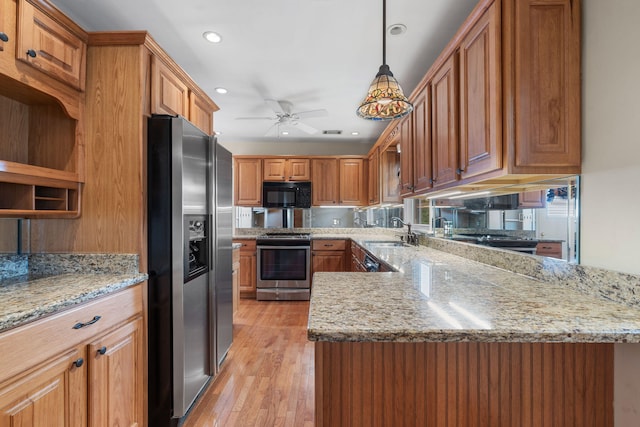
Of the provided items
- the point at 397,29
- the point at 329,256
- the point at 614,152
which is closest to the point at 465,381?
the point at 614,152

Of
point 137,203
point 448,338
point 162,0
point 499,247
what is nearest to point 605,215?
point 499,247

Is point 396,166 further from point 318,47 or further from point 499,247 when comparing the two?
point 499,247

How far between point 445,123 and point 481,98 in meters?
0.40

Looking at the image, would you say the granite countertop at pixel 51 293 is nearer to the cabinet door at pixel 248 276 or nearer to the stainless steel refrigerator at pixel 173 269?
the stainless steel refrigerator at pixel 173 269

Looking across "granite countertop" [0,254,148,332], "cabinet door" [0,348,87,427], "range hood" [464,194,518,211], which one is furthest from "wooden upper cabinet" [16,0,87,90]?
"range hood" [464,194,518,211]

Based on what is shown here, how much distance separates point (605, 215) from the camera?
1.15 metres

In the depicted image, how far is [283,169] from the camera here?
4.87m

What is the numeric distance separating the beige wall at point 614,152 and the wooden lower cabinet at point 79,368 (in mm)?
1976

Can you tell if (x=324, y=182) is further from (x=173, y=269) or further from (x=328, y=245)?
(x=173, y=269)

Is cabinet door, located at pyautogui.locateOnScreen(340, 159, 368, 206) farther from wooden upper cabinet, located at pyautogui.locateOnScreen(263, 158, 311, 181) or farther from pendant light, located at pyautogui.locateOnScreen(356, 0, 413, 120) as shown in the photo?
pendant light, located at pyautogui.locateOnScreen(356, 0, 413, 120)

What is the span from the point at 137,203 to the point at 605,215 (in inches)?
86.0

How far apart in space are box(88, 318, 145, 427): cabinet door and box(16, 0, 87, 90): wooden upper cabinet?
1.31 m

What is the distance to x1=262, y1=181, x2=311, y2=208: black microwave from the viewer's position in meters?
4.78

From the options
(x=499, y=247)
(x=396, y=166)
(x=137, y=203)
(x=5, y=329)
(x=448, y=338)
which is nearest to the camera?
(x=448, y=338)
